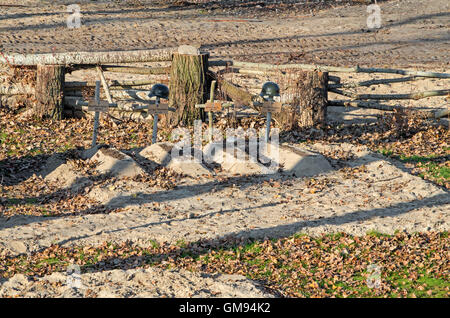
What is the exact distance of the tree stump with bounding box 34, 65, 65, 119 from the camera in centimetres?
1418

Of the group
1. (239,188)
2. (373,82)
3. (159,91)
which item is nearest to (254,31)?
(373,82)

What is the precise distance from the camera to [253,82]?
15852 millimetres

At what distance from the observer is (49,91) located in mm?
14242

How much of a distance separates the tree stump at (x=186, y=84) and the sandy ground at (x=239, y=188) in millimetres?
2411

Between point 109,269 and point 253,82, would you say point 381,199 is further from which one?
point 253,82

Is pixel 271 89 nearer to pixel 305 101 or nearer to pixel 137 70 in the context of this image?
pixel 305 101

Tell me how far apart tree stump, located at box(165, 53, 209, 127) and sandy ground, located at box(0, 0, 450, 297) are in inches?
94.9

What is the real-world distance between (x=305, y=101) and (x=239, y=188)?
10.7 feet

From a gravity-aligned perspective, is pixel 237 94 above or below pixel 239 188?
above

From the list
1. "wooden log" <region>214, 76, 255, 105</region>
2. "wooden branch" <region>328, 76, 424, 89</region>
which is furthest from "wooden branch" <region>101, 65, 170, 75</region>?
"wooden branch" <region>328, 76, 424, 89</region>

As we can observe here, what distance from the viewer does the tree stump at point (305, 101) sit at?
13711 mm

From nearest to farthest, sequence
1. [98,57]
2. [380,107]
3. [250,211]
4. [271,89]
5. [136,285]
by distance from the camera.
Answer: [136,285], [250,211], [271,89], [98,57], [380,107]

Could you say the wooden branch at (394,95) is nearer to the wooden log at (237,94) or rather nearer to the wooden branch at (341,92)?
→ the wooden branch at (341,92)

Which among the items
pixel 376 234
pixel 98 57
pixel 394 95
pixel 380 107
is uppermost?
pixel 98 57
